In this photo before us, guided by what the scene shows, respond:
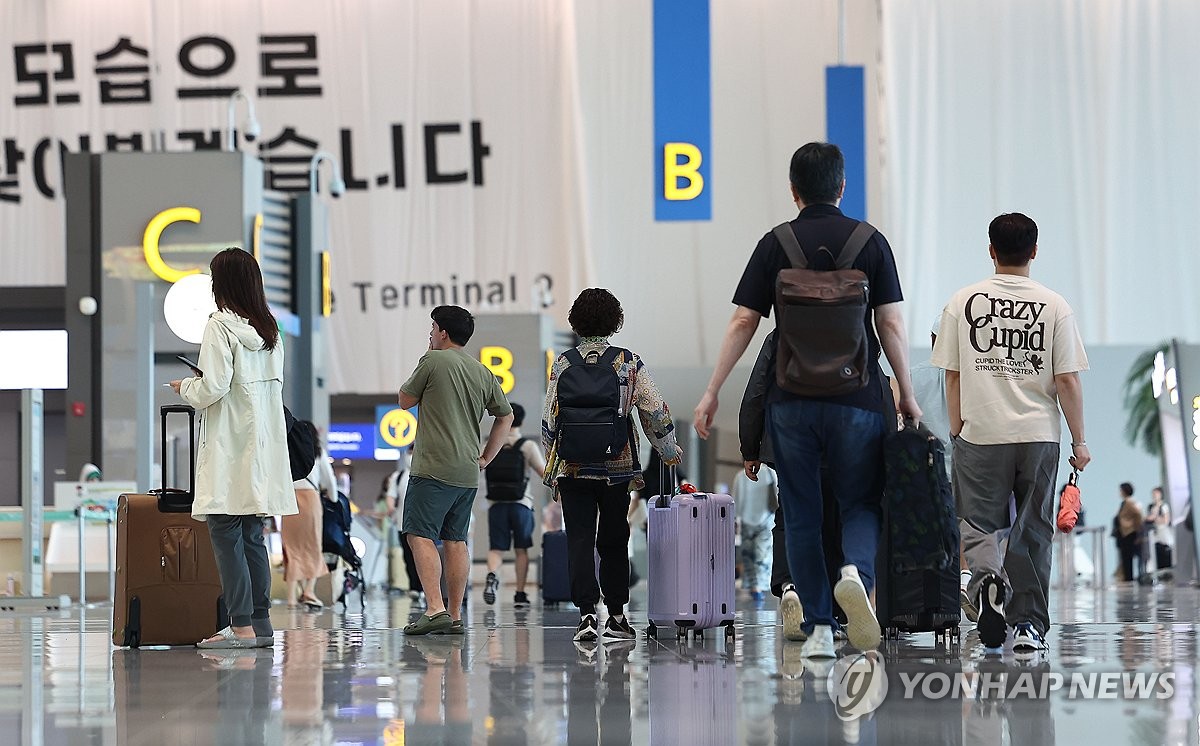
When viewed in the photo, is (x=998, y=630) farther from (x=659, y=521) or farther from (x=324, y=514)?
(x=324, y=514)

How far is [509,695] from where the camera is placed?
4289 mm

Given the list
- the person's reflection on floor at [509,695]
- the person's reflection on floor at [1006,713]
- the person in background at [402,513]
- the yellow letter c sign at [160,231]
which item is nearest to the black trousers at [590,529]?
the person's reflection on floor at [509,695]

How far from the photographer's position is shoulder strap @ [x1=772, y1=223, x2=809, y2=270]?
5027mm

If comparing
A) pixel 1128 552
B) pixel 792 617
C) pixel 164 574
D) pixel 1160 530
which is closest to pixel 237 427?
pixel 164 574

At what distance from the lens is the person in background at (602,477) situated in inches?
252

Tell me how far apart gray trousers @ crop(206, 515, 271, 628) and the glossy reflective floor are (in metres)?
0.20

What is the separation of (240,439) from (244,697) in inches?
73.7

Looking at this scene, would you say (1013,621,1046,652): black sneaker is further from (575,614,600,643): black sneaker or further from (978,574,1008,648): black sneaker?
(575,614,600,643): black sneaker

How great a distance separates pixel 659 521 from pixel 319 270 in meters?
10.7

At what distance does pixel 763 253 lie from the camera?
16.7ft

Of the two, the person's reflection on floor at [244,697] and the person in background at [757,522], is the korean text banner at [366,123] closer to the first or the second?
the person in background at [757,522]

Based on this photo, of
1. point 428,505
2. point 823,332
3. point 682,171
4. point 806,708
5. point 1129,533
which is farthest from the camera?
point 1129,533

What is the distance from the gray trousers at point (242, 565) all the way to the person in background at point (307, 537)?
536 centimetres

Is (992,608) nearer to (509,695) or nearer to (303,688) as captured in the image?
(509,695)
